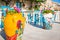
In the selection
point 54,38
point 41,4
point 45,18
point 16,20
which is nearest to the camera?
point 16,20

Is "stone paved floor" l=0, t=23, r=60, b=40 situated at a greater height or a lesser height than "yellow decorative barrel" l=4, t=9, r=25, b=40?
lesser

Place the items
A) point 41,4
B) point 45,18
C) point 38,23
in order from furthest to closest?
1. point 41,4
2. point 38,23
3. point 45,18

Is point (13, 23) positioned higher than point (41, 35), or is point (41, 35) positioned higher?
point (13, 23)

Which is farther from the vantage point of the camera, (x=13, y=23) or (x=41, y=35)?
(x=41, y=35)

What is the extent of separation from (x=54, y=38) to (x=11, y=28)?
2368mm

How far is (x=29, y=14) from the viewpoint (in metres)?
12.9

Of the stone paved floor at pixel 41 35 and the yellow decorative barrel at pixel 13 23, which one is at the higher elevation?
the yellow decorative barrel at pixel 13 23

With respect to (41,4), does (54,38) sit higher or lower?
lower

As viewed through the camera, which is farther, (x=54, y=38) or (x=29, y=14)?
(x=29, y=14)

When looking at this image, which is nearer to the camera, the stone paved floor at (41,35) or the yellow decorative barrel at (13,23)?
the yellow decorative barrel at (13,23)

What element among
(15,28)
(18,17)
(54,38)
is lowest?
(54,38)

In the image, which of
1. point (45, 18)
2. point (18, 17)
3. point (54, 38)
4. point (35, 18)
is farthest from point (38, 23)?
point (18, 17)

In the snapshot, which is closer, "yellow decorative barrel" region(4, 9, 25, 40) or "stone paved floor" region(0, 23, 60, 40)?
"yellow decorative barrel" region(4, 9, 25, 40)

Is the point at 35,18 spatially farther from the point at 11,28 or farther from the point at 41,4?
the point at 41,4
